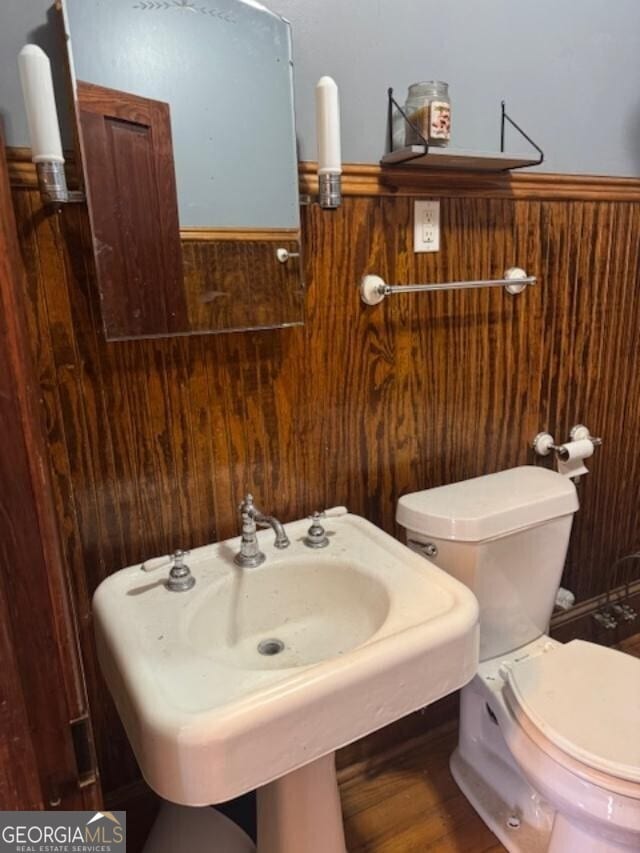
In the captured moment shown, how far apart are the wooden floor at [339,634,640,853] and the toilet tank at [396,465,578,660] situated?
1.32ft

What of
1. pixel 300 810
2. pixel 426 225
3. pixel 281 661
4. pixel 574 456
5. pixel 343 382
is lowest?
pixel 300 810

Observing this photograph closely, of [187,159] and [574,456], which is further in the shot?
[574,456]

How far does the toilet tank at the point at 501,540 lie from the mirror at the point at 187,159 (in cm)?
54

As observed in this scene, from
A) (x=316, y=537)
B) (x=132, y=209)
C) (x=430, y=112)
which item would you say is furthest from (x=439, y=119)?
(x=316, y=537)

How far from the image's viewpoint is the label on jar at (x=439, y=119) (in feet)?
3.62

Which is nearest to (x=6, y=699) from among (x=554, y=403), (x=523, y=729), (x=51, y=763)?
(x=51, y=763)

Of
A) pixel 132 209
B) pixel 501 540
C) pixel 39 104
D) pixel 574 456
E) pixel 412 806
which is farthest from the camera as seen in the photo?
pixel 574 456

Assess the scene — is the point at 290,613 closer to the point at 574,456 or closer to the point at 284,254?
the point at 284,254

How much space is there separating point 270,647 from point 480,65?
4.22 feet

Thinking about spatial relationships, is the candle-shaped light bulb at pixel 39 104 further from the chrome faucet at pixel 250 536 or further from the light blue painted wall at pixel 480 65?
the chrome faucet at pixel 250 536

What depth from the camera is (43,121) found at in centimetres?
81

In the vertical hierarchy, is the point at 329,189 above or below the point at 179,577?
above

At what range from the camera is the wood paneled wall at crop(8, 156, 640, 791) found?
99 cm

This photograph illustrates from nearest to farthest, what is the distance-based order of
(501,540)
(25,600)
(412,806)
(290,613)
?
(25,600) < (290,613) < (501,540) < (412,806)
